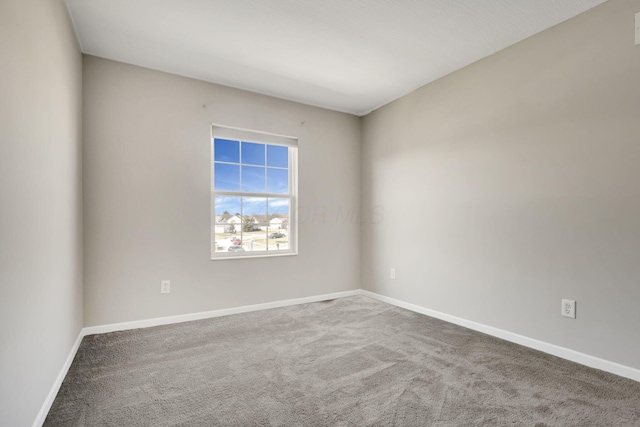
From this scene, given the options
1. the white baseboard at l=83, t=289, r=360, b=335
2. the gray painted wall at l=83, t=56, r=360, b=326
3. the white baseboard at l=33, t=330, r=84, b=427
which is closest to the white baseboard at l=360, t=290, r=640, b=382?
the white baseboard at l=83, t=289, r=360, b=335

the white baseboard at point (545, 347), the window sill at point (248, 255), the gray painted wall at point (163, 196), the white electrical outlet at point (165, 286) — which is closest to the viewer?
the white baseboard at point (545, 347)

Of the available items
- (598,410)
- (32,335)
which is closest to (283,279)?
(32,335)

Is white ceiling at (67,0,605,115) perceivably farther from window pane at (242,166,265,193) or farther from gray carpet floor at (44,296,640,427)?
gray carpet floor at (44,296,640,427)

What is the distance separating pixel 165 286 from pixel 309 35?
8.47 ft

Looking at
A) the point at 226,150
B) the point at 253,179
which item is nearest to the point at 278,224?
the point at 253,179

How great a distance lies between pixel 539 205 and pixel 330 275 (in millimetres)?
2426

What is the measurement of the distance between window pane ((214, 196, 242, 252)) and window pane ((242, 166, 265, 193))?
0.59ft

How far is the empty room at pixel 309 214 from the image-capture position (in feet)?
5.61

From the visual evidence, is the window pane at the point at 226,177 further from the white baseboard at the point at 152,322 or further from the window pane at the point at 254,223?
the white baseboard at the point at 152,322

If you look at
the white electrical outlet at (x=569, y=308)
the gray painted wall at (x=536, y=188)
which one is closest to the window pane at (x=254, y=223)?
the gray painted wall at (x=536, y=188)

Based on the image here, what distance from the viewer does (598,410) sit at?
5.65 ft

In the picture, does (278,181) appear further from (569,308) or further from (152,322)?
(569,308)

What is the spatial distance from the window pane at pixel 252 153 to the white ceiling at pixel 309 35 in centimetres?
66

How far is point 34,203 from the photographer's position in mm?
1556
